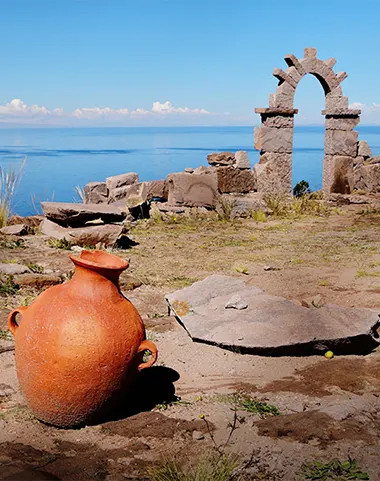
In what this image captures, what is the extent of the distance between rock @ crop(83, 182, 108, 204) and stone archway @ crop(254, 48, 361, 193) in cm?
319

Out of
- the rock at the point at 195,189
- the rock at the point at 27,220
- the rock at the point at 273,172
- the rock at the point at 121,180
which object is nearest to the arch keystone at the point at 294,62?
the rock at the point at 273,172

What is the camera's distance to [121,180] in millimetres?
12250

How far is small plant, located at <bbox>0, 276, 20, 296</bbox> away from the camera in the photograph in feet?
Result: 19.1

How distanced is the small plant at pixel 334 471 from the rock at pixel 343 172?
1103 centimetres

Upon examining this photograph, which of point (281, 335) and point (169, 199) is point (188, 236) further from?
point (281, 335)

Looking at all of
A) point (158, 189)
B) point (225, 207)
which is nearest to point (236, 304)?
point (225, 207)

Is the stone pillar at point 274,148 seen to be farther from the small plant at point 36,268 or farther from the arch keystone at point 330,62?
the small plant at point 36,268

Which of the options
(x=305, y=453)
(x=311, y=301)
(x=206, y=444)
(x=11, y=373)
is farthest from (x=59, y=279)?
(x=305, y=453)

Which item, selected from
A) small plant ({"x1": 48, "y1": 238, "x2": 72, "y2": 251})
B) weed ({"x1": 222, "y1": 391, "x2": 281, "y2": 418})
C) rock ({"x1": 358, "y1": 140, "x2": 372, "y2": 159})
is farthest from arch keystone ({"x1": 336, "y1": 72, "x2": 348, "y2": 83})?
weed ({"x1": 222, "y1": 391, "x2": 281, "y2": 418})

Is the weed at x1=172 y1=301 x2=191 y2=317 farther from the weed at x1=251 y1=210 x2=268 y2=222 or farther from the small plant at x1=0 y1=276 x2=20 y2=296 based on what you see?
the weed at x1=251 y1=210 x2=268 y2=222

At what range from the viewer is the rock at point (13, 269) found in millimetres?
6398

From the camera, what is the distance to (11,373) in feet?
13.5

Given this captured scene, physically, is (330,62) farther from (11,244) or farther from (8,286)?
(8,286)

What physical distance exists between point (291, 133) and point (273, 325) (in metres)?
8.83
